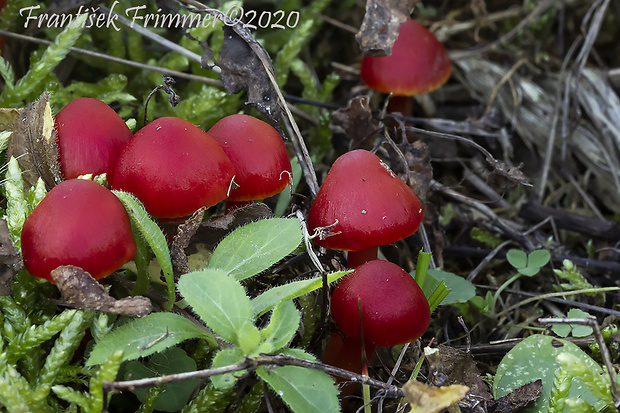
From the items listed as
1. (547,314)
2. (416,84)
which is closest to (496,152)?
(416,84)

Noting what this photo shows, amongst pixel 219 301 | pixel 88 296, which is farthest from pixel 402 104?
pixel 88 296

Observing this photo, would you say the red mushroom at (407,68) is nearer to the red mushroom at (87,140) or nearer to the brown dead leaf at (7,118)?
the red mushroom at (87,140)

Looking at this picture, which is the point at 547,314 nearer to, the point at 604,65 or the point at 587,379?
the point at 587,379

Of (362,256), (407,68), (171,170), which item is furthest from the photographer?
(407,68)

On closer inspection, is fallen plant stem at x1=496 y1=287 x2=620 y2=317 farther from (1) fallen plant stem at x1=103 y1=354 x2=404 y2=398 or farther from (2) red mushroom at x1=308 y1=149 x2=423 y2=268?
(1) fallen plant stem at x1=103 y1=354 x2=404 y2=398

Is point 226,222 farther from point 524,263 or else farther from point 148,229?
point 524,263

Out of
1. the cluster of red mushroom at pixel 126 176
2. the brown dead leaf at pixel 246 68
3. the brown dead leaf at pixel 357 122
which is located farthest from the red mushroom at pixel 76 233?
the brown dead leaf at pixel 357 122

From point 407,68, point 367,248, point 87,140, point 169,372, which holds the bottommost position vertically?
point 169,372
